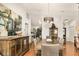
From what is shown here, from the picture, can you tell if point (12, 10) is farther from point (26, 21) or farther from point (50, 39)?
point (50, 39)

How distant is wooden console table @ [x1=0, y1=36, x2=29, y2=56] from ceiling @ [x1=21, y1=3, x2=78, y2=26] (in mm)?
422

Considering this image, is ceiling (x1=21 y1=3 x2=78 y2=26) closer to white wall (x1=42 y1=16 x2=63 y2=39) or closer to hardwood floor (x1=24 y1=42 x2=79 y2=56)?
white wall (x1=42 y1=16 x2=63 y2=39)

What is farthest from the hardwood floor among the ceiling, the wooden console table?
the ceiling

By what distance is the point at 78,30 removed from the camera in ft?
11.2

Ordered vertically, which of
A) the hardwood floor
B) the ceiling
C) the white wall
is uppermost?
the ceiling

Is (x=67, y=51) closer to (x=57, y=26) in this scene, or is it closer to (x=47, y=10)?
(x=57, y=26)

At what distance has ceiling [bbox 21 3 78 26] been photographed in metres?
3.40

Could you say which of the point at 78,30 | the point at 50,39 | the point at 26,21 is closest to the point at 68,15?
the point at 78,30

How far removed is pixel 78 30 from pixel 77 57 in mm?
562

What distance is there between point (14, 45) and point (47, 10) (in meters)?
0.99

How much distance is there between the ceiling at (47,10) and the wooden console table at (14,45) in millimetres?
422

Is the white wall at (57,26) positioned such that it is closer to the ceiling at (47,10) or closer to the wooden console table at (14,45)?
the ceiling at (47,10)

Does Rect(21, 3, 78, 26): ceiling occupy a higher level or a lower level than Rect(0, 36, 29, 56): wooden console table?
higher

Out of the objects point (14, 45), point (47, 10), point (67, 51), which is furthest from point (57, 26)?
point (14, 45)
